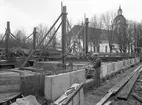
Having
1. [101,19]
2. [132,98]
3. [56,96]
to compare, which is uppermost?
[101,19]

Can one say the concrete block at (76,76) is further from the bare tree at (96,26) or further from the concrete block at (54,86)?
the bare tree at (96,26)

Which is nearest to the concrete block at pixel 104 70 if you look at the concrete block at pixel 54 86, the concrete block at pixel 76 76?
the concrete block at pixel 76 76

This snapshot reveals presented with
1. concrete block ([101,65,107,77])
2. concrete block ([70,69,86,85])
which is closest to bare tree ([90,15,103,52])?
concrete block ([101,65,107,77])

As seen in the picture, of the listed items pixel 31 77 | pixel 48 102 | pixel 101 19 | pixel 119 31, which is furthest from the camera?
pixel 101 19

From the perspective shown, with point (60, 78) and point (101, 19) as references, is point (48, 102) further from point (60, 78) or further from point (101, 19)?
point (101, 19)

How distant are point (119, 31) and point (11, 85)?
39091 millimetres

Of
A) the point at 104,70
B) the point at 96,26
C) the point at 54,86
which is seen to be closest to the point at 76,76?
the point at 54,86

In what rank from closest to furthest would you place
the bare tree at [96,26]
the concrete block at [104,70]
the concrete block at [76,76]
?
the concrete block at [76,76] → the concrete block at [104,70] → the bare tree at [96,26]

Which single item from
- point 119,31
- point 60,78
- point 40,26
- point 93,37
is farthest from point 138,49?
point 60,78

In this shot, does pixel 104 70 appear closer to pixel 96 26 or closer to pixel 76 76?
pixel 76 76

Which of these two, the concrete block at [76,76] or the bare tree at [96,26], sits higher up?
the bare tree at [96,26]

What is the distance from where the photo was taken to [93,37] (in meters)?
40.5

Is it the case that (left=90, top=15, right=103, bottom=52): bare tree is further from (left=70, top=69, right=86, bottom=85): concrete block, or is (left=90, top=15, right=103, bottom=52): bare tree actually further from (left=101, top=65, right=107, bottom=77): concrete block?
(left=70, top=69, right=86, bottom=85): concrete block

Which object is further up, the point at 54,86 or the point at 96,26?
the point at 96,26
